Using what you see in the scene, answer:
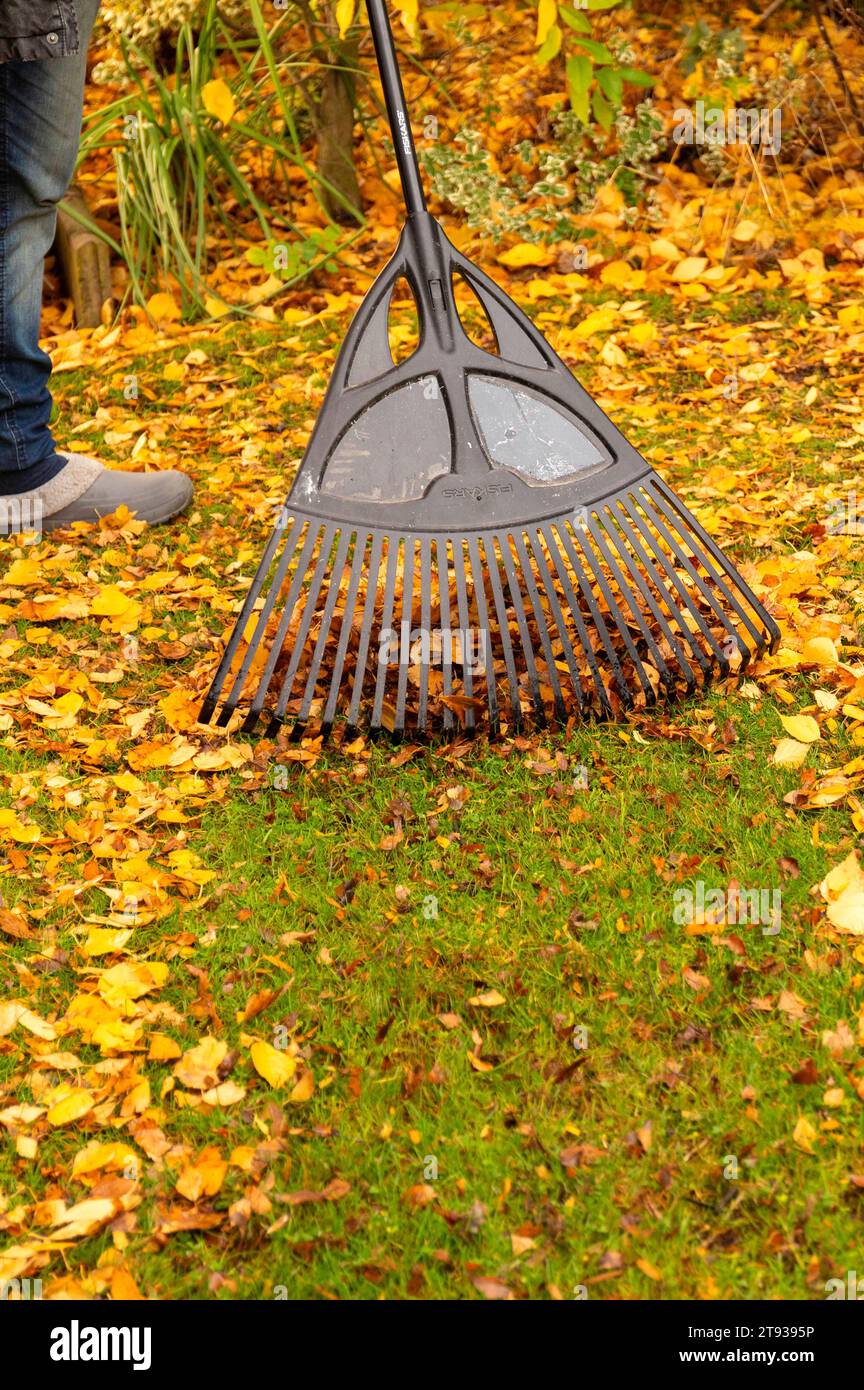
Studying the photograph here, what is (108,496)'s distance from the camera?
3.51 meters

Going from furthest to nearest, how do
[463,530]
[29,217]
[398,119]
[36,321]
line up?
[36,321] → [29,217] → [398,119] → [463,530]

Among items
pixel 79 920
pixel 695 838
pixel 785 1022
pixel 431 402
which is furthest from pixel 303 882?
pixel 431 402

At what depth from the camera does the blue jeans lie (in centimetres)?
291

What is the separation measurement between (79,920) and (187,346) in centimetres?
281

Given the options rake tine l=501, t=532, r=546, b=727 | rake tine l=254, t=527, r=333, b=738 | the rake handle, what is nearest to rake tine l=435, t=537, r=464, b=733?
rake tine l=501, t=532, r=546, b=727

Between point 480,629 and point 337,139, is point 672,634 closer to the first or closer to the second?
point 480,629

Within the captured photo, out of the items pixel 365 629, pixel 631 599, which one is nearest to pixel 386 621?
pixel 365 629

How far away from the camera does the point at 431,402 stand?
263 centimetres

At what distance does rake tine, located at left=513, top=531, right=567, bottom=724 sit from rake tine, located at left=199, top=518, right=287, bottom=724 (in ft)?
1.43

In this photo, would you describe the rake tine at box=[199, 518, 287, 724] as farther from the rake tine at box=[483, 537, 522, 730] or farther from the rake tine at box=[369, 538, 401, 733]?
the rake tine at box=[483, 537, 522, 730]

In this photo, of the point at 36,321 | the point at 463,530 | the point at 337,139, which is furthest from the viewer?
the point at 337,139

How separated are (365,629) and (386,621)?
80 millimetres

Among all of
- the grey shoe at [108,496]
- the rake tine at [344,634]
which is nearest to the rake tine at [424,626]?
the rake tine at [344,634]

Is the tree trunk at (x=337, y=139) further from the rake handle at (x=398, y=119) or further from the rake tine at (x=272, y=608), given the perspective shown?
the rake tine at (x=272, y=608)
